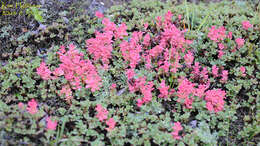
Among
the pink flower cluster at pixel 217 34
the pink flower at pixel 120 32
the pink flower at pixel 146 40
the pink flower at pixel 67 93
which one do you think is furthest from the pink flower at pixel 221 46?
the pink flower at pixel 67 93

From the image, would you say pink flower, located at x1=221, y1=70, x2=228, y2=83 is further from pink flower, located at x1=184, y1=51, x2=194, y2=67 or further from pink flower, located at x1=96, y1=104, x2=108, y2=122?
pink flower, located at x1=96, y1=104, x2=108, y2=122

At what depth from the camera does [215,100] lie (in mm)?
3359

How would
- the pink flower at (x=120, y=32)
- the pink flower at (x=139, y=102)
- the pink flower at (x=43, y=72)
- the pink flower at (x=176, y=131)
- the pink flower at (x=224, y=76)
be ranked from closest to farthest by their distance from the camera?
the pink flower at (x=176, y=131), the pink flower at (x=139, y=102), the pink flower at (x=43, y=72), the pink flower at (x=224, y=76), the pink flower at (x=120, y=32)

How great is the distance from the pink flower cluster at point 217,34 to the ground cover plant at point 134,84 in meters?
0.02

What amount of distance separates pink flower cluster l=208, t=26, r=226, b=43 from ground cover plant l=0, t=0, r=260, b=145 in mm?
15

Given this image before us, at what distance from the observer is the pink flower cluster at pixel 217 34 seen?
399cm

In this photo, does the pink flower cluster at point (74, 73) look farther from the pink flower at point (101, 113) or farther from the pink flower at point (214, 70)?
the pink flower at point (214, 70)

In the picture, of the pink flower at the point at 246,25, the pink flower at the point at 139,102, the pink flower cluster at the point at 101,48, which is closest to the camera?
the pink flower at the point at 139,102

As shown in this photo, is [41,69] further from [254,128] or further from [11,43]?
[254,128]

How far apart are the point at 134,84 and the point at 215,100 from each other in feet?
3.63

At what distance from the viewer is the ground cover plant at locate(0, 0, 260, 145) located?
3070 millimetres

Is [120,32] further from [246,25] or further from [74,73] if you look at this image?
[246,25]

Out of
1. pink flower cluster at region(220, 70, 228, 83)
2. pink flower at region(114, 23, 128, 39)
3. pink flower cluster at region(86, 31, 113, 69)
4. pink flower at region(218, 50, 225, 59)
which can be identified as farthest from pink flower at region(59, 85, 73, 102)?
pink flower at region(218, 50, 225, 59)

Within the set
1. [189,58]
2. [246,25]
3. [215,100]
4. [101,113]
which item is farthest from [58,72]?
[246,25]
